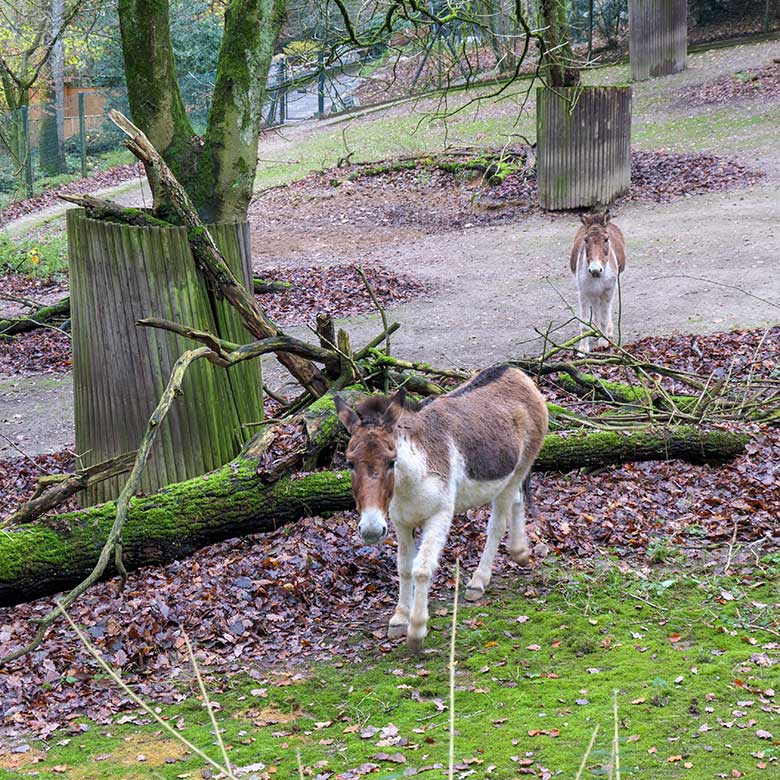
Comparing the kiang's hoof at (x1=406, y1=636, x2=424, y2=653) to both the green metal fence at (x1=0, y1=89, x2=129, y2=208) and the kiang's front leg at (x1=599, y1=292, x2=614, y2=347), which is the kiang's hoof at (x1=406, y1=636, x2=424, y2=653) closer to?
the kiang's front leg at (x1=599, y1=292, x2=614, y2=347)

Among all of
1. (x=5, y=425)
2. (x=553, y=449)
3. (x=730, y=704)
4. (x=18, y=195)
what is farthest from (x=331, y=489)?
(x=18, y=195)

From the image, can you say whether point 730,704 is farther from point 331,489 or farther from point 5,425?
point 5,425

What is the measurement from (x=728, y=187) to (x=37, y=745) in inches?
824

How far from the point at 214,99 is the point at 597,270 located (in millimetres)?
5287

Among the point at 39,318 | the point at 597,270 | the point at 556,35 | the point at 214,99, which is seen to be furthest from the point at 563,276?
the point at 39,318

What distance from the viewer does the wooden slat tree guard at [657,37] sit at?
34.2m

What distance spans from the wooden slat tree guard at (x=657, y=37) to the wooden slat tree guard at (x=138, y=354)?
96.2ft

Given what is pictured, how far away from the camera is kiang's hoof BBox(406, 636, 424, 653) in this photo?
20.5ft

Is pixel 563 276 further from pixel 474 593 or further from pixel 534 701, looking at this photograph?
pixel 534 701

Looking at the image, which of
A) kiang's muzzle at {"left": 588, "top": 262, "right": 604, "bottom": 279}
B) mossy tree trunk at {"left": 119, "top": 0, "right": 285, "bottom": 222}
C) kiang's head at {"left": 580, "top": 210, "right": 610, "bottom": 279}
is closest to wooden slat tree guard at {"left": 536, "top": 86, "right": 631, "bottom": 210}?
kiang's head at {"left": 580, "top": 210, "right": 610, "bottom": 279}

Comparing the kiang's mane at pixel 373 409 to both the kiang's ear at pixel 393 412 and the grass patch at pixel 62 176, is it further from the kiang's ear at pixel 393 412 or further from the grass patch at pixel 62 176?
the grass patch at pixel 62 176

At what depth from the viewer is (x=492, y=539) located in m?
7.07

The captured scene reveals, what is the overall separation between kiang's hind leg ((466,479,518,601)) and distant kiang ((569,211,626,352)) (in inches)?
255

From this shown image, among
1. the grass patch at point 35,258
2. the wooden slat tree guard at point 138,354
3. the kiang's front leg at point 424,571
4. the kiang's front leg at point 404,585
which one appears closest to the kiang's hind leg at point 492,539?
the kiang's front leg at point 404,585
